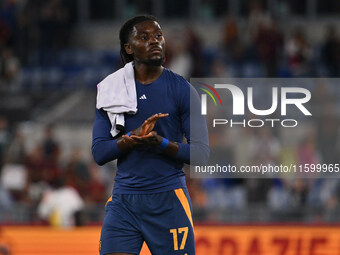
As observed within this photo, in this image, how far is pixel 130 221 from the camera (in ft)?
15.0

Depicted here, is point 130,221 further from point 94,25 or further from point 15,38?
point 94,25

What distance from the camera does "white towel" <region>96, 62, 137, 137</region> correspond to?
4594mm

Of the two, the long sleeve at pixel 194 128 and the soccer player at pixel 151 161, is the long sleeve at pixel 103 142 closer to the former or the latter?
the soccer player at pixel 151 161

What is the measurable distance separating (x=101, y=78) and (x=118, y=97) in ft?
35.3

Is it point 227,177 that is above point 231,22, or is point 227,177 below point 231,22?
below

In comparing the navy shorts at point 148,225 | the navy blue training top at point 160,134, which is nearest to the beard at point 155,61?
the navy blue training top at point 160,134

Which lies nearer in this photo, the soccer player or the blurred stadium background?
the soccer player

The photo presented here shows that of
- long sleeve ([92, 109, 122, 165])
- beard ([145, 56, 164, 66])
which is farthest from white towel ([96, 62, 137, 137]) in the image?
beard ([145, 56, 164, 66])

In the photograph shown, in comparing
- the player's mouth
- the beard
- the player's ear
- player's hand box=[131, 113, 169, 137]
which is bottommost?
player's hand box=[131, 113, 169, 137]

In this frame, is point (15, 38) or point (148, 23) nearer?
point (148, 23)

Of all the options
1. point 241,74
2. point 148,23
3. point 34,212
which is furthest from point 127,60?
point 241,74

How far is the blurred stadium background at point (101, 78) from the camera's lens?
9984 mm

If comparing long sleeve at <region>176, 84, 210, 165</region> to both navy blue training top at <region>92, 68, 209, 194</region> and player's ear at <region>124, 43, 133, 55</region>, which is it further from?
player's ear at <region>124, 43, 133, 55</region>

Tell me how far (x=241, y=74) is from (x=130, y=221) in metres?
9.66
